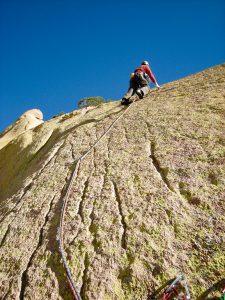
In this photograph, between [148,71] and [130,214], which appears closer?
[130,214]

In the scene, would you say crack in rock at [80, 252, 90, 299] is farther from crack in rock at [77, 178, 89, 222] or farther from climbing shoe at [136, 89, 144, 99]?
climbing shoe at [136, 89, 144, 99]

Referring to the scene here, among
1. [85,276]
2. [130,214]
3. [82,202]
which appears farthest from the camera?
[82,202]

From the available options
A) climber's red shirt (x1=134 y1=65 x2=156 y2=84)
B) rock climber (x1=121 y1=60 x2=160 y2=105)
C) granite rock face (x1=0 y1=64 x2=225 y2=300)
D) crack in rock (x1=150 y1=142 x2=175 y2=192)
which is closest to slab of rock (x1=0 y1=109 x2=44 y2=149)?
rock climber (x1=121 y1=60 x2=160 y2=105)

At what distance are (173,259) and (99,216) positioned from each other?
1620 millimetres

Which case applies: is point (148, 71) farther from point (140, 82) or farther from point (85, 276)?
point (85, 276)

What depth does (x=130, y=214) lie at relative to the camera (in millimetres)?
4691

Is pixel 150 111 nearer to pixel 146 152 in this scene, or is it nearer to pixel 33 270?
pixel 146 152

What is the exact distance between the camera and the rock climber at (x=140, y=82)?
36.2ft

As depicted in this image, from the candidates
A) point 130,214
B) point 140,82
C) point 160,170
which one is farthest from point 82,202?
point 140,82

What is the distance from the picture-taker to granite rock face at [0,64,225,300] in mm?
3689

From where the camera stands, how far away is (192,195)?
4.71 m

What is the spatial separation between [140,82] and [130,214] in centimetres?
788

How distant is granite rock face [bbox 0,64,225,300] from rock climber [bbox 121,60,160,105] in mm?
2659

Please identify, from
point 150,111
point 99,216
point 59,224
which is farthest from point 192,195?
point 150,111
